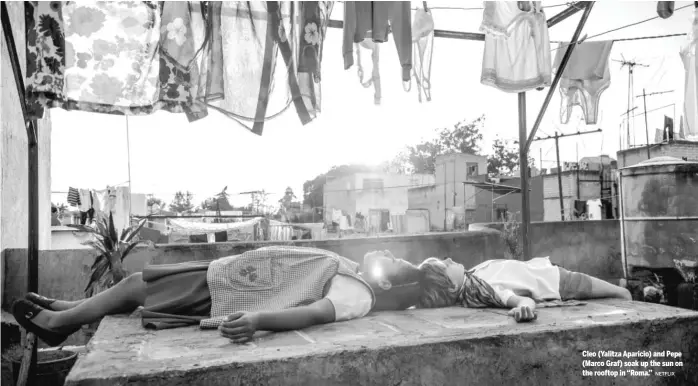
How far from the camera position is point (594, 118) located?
6.88 metres

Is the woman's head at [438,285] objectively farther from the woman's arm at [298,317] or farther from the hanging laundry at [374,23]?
the hanging laundry at [374,23]

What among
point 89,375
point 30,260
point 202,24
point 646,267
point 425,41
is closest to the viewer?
point 89,375

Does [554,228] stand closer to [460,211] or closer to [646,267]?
[646,267]

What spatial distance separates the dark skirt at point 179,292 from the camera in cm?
282

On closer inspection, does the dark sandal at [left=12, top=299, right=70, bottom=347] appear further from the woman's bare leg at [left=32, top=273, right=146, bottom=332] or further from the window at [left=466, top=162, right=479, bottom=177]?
the window at [left=466, top=162, right=479, bottom=177]

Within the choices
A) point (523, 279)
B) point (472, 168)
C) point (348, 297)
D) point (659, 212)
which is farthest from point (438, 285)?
point (472, 168)

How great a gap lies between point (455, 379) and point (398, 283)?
47.0 inches

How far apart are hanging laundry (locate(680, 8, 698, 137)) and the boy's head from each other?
407 centimetres

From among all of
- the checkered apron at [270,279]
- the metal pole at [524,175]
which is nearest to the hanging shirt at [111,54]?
the checkered apron at [270,279]

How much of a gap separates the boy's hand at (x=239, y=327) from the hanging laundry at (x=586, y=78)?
602 cm

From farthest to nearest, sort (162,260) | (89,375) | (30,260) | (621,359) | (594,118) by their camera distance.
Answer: (594,118) < (162,260) < (30,260) < (621,359) < (89,375)

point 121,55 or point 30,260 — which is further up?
point 121,55

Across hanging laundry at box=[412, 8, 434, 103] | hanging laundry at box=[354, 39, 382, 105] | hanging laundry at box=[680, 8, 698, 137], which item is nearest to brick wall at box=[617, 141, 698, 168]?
hanging laundry at box=[680, 8, 698, 137]

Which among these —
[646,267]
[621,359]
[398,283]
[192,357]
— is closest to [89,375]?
[192,357]
